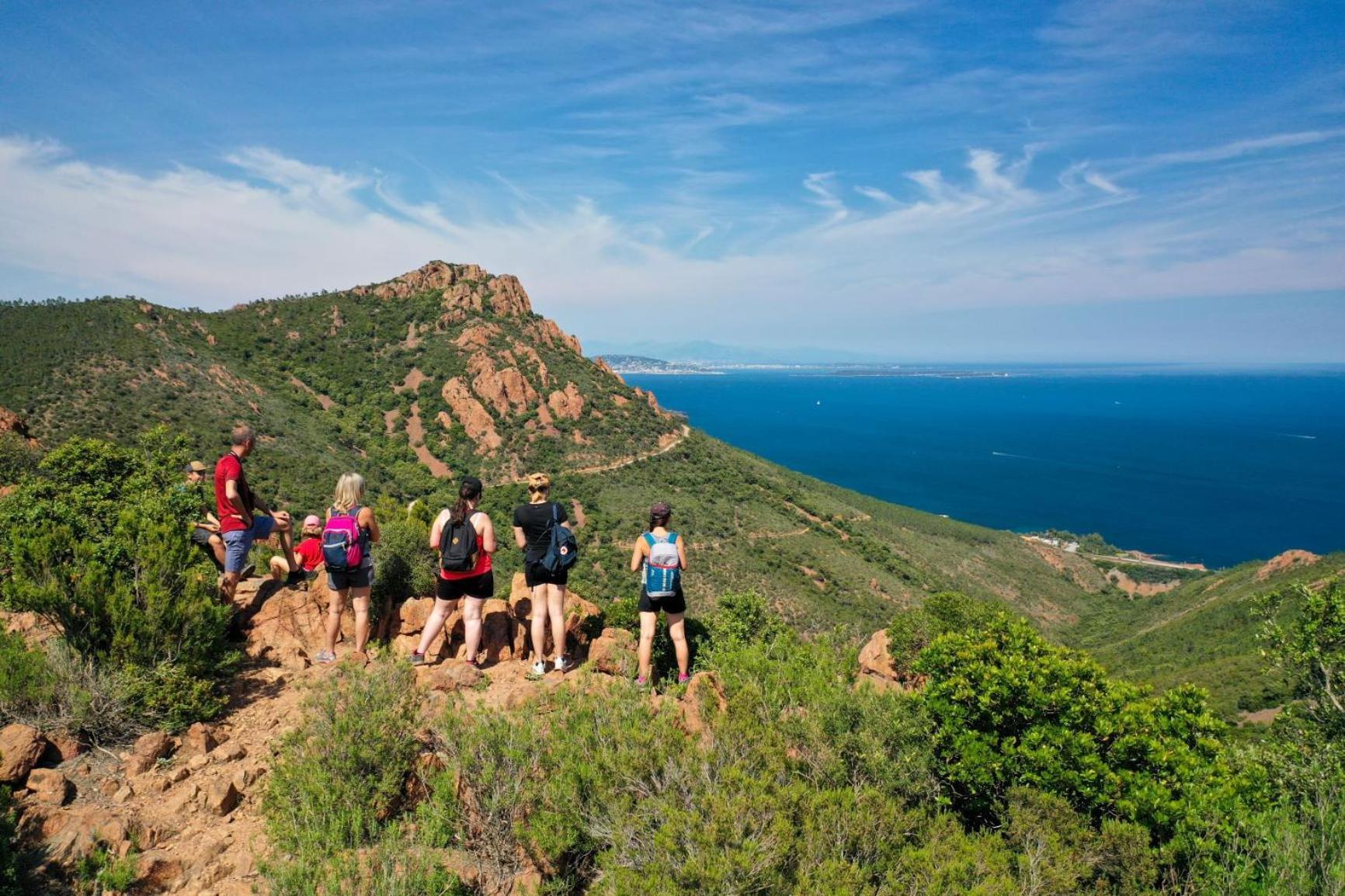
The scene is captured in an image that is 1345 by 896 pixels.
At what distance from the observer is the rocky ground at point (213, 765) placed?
13.1 ft

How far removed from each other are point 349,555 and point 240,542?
6.59 ft

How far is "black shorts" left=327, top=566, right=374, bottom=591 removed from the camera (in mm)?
6656

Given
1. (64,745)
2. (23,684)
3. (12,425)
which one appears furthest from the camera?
(12,425)

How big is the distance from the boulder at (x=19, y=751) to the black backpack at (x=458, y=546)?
128 inches

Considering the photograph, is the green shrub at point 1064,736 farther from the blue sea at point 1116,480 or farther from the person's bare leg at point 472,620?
the blue sea at point 1116,480

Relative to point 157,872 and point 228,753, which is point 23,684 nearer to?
point 228,753

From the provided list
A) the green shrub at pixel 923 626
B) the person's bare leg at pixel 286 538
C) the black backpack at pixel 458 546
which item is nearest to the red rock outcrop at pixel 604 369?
the green shrub at pixel 923 626

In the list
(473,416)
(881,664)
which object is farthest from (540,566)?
(473,416)

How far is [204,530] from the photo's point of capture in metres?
7.76

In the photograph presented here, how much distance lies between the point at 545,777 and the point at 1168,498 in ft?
502

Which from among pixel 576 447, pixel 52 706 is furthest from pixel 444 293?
pixel 52 706

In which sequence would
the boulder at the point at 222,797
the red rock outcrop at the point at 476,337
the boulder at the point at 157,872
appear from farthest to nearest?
1. the red rock outcrop at the point at 476,337
2. the boulder at the point at 222,797
3. the boulder at the point at 157,872

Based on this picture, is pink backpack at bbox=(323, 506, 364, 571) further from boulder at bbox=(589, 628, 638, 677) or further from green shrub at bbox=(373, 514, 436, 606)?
boulder at bbox=(589, 628, 638, 677)

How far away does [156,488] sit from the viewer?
30.5 feet
